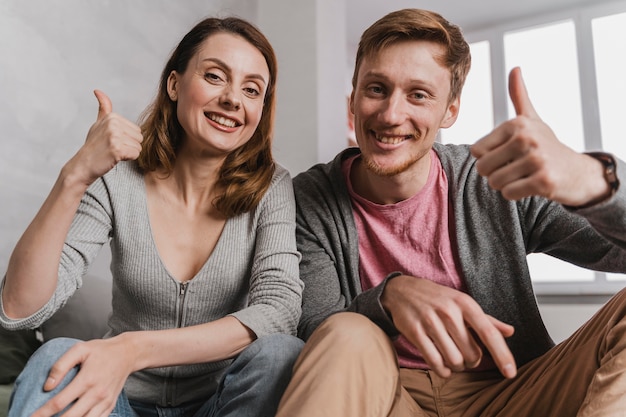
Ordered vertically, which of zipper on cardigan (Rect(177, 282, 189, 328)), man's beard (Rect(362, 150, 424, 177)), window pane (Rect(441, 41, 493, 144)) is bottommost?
zipper on cardigan (Rect(177, 282, 189, 328))

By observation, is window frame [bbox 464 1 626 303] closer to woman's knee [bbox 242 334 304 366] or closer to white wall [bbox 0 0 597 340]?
white wall [bbox 0 0 597 340]

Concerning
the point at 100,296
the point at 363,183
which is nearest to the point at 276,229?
the point at 363,183

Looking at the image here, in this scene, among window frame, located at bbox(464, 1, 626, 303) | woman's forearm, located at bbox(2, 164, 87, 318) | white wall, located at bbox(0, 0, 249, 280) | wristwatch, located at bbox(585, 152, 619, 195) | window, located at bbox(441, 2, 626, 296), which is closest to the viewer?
wristwatch, located at bbox(585, 152, 619, 195)

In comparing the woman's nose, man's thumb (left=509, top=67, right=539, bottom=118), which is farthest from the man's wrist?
the woman's nose

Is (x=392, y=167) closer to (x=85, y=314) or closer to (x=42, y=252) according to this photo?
(x=42, y=252)

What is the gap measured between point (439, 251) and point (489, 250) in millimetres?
101

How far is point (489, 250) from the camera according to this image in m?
1.20

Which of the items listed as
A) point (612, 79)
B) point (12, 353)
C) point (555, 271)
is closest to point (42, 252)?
point (12, 353)

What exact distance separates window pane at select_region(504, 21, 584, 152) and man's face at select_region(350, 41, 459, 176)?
2.67 m

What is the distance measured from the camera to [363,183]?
1.36 m

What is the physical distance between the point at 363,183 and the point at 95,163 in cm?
60

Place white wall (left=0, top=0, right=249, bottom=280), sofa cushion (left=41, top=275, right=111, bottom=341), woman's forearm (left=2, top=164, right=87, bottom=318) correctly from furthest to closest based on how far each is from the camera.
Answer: white wall (left=0, top=0, right=249, bottom=280) < sofa cushion (left=41, top=275, right=111, bottom=341) < woman's forearm (left=2, top=164, right=87, bottom=318)

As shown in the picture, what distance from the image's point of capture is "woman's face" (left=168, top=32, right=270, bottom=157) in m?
1.27

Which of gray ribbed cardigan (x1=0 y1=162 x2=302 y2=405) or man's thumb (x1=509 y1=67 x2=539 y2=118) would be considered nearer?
man's thumb (x1=509 y1=67 x2=539 y2=118)
